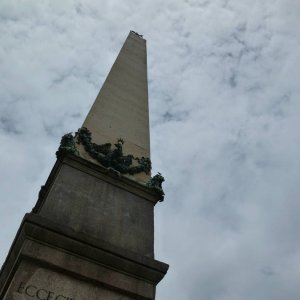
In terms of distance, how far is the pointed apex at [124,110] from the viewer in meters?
9.63

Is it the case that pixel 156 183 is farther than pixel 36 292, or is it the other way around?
pixel 156 183

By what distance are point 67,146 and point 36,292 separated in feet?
10.9

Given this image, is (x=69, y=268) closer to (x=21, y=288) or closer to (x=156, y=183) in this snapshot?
(x=21, y=288)

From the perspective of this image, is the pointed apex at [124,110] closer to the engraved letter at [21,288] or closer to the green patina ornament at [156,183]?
the green patina ornament at [156,183]

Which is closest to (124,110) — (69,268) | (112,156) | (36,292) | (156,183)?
(112,156)

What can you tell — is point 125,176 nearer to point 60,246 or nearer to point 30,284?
point 60,246

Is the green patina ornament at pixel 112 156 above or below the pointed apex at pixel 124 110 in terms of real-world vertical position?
below

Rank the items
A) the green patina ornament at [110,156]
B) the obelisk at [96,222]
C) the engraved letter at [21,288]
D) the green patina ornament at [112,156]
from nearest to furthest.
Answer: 1. the engraved letter at [21,288]
2. the obelisk at [96,222]
3. the green patina ornament at [110,156]
4. the green patina ornament at [112,156]

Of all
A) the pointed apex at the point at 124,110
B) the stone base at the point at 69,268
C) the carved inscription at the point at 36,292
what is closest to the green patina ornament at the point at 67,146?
the pointed apex at the point at 124,110

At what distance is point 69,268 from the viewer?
238 inches

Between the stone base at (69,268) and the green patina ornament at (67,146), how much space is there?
2221 mm

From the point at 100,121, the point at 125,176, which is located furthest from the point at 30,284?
the point at 100,121

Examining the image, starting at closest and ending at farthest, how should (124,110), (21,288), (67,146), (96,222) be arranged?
1. (21,288)
2. (96,222)
3. (67,146)
4. (124,110)

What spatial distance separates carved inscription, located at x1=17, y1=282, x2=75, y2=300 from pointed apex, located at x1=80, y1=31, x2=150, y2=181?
3.36 meters
